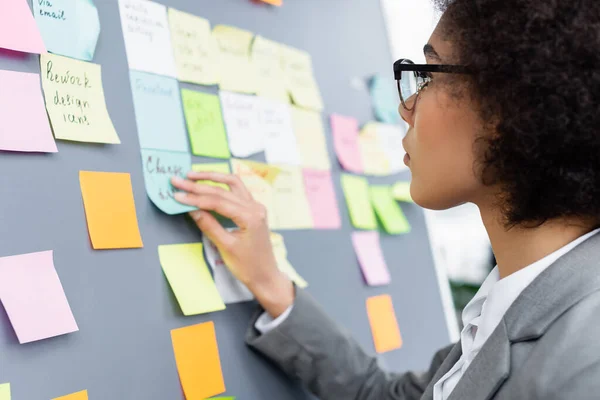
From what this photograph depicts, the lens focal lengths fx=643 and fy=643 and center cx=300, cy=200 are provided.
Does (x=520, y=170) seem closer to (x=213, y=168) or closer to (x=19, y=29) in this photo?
(x=213, y=168)

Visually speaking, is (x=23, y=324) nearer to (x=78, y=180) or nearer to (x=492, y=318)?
(x=78, y=180)

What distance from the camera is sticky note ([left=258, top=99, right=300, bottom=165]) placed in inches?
40.7

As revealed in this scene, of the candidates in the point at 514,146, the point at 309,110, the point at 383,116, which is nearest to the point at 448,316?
the point at 383,116

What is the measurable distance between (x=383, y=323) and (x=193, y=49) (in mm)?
608

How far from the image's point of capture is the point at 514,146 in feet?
2.16

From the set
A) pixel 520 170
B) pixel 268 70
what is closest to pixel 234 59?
pixel 268 70

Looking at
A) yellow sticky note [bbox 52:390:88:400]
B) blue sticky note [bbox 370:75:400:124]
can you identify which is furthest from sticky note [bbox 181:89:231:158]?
blue sticky note [bbox 370:75:400:124]

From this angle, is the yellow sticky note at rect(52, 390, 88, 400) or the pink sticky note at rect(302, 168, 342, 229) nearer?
the yellow sticky note at rect(52, 390, 88, 400)

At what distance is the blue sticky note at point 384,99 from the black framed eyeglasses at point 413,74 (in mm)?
568

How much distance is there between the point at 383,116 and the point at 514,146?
73cm

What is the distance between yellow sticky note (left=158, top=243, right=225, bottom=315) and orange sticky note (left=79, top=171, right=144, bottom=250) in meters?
0.05

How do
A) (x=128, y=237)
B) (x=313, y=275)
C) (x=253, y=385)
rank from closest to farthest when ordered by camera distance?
(x=128, y=237) → (x=253, y=385) → (x=313, y=275)

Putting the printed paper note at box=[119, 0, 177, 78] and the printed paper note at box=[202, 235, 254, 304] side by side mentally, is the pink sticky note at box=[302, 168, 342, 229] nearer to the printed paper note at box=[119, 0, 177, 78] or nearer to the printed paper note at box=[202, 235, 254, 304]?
the printed paper note at box=[202, 235, 254, 304]

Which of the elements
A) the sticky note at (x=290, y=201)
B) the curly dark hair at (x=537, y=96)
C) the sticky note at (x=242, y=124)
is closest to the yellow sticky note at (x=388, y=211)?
the sticky note at (x=290, y=201)
